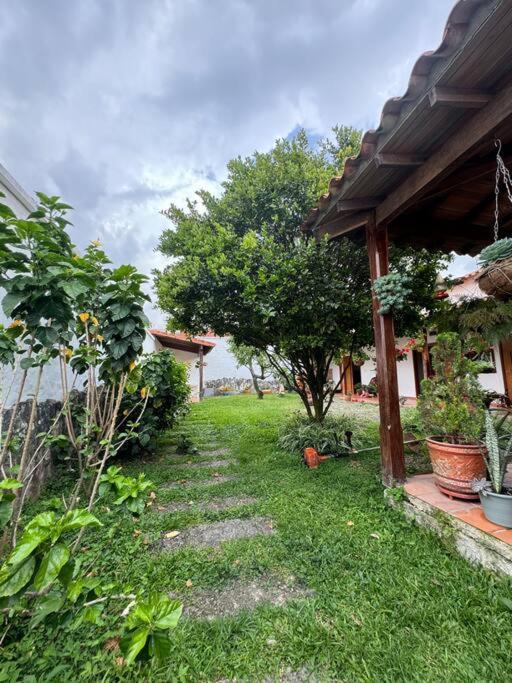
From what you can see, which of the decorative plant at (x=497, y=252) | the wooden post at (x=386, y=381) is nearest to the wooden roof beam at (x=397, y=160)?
the wooden post at (x=386, y=381)

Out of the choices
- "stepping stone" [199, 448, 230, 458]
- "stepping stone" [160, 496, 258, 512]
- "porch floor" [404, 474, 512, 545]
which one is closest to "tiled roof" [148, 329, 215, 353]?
"stepping stone" [199, 448, 230, 458]

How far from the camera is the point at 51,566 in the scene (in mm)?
796

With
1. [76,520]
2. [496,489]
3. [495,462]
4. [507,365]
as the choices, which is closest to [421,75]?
[495,462]

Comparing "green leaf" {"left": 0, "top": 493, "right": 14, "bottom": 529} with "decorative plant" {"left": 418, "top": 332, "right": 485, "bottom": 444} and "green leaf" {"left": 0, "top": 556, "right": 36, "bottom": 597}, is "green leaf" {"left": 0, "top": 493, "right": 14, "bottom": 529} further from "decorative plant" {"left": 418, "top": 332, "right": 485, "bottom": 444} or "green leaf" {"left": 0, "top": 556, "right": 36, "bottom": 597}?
"decorative plant" {"left": 418, "top": 332, "right": 485, "bottom": 444}

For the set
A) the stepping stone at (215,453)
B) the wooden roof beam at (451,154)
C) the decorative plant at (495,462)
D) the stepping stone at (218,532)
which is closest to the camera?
the wooden roof beam at (451,154)

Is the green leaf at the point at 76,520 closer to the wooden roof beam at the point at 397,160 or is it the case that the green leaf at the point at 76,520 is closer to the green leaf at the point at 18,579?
the green leaf at the point at 18,579

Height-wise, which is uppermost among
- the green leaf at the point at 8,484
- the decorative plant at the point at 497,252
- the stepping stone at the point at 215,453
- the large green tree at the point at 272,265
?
the large green tree at the point at 272,265

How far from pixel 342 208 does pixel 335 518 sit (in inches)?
113

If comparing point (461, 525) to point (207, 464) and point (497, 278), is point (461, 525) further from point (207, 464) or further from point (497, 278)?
point (207, 464)

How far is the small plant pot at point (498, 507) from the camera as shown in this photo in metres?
1.84

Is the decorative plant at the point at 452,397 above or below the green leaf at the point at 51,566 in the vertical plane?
above

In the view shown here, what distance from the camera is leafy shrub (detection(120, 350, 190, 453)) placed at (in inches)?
166

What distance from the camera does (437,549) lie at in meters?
2.06

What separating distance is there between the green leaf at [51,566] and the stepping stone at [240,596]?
4.09ft
